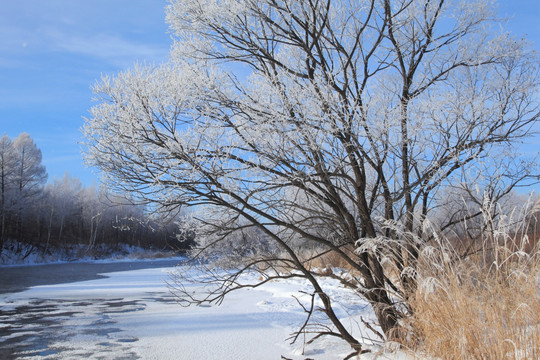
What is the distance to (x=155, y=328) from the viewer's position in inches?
284

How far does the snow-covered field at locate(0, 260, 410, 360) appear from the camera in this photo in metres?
5.55

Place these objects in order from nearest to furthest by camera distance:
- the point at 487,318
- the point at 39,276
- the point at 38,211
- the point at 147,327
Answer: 1. the point at 487,318
2. the point at 147,327
3. the point at 39,276
4. the point at 38,211

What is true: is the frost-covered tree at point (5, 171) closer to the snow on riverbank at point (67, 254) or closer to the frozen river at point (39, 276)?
the snow on riverbank at point (67, 254)

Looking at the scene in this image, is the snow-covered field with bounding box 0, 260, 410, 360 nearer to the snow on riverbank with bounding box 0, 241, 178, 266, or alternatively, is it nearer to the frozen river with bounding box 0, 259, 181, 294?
the frozen river with bounding box 0, 259, 181, 294

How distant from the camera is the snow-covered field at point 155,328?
5547mm

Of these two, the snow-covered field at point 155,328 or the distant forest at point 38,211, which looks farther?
the distant forest at point 38,211

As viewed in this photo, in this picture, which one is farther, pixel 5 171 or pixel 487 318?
pixel 5 171

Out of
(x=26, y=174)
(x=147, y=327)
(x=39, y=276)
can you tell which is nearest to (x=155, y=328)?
(x=147, y=327)

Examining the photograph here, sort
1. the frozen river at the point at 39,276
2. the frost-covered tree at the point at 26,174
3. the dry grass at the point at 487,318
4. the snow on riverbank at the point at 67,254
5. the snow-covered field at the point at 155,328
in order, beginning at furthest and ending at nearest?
1. the frost-covered tree at the point at 26,174
2. the snow on riverbank at the point at 67,254
3. the frozen river at the point at 39,276
4. the snow-covered field at the point at 155,328
5. the dry grass at the point at 487,318

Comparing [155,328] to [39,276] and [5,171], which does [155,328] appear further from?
[5,171]

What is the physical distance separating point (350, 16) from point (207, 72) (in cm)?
189

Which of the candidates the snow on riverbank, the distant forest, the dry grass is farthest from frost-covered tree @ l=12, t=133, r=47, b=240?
the dry grass

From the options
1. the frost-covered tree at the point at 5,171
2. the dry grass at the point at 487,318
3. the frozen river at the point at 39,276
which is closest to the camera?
the dry grass at the point at 487,318

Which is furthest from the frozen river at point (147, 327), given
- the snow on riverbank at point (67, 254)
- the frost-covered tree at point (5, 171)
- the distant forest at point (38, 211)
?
the frost-covered tree at point (5, 171)
